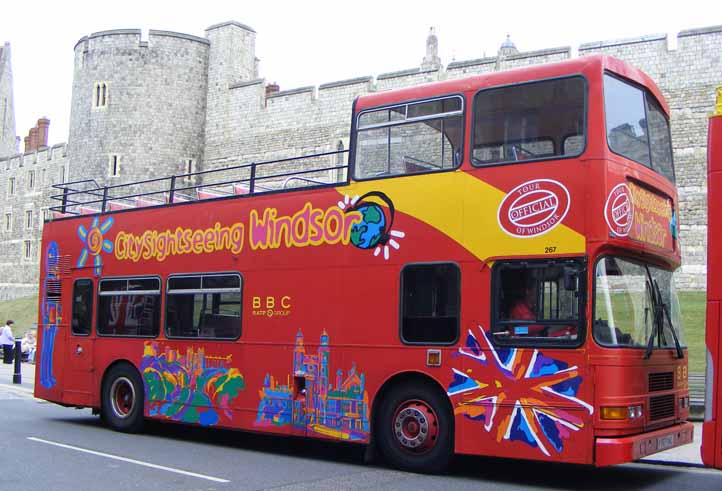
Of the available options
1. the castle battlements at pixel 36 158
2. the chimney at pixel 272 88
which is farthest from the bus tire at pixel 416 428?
the castle battlements at pixel 36 158

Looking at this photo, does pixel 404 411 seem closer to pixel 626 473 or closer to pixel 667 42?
pixel 626 473

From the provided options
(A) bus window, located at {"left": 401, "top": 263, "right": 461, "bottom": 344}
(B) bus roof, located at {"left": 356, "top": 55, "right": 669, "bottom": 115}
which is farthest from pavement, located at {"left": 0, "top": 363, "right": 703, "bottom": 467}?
(B) bus roof, located at {"left": 356, "top": 55, "right": 669, "bottom": 115}

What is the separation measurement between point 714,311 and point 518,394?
81.6 inches

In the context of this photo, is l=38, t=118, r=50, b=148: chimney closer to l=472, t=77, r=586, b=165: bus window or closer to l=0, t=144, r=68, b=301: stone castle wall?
l=0, t=144, r=68, b=301: stone castle wall

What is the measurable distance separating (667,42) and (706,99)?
97.9 inches

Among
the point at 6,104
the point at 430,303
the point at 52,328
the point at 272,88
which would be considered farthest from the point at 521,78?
the point at 6,104

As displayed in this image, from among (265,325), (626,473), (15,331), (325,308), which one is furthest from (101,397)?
(15,331)

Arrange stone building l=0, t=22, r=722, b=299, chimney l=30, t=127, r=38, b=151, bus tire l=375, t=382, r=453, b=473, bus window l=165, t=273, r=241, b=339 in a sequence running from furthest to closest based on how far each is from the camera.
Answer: chimney l=30, t=127, r=38, b=151
stone building l=0, t=22, r=722, b=299
bus window l=165, t=273, r=241, b=339
bus tire l=375, t=382, r=453, b=473

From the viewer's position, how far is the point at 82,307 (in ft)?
45.1

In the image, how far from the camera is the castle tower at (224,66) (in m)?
45.2

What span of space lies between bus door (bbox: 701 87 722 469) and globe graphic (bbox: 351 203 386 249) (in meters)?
3.64

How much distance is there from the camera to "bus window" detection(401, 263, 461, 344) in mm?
9188

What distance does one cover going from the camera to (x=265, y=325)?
1108 cm

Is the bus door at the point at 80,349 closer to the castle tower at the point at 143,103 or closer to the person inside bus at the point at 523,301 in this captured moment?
the person inside bus at the point at 523,301
